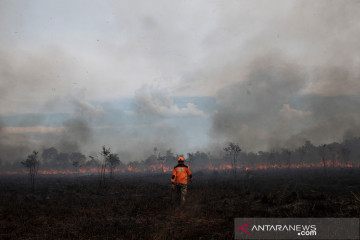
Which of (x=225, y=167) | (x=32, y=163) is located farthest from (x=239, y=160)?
(x=32, y=163)

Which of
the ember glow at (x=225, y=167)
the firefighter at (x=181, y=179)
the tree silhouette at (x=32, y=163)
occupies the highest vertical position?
the firefighter at (x=181, y=179)

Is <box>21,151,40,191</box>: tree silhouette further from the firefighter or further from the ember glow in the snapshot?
the ember glow

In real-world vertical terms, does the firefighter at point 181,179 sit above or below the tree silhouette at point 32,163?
above

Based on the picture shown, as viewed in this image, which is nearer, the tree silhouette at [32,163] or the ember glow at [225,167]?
the tree silhouette at [32,163]

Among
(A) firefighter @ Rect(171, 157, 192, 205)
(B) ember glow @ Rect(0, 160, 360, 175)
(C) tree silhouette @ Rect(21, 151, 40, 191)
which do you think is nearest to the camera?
(A) firefighter @ Rect(171, 157, 192, 205)

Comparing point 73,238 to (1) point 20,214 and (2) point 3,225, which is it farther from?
(1) point 20,214

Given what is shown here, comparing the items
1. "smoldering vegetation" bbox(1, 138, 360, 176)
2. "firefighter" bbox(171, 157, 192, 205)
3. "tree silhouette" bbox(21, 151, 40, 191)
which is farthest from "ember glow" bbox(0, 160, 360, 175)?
"firefighter" bbox(171, 157, 192, 205)

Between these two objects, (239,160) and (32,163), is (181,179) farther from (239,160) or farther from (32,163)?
(239,160)

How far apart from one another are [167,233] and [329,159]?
125m

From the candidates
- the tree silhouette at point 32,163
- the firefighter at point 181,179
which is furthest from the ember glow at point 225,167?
the firefighter at point 181,179

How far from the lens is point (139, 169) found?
447 feet

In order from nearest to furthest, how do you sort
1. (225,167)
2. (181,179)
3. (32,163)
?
(181,179) → (32,163) → (225,167)

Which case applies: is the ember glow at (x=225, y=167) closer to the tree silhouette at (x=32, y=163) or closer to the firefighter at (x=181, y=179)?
the tree silhouette at (x=32, y=163)

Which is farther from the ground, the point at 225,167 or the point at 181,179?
the point at 181,179
